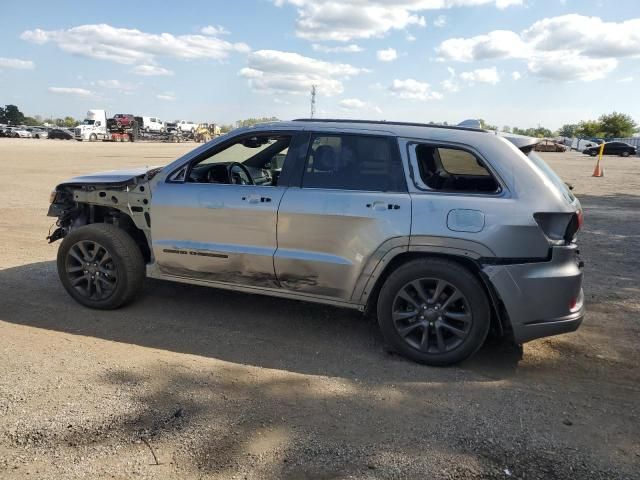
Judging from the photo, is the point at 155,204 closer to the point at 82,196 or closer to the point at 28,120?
the point at 82,196

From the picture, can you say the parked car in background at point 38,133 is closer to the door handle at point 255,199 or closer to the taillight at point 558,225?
the door handle at point 255,199

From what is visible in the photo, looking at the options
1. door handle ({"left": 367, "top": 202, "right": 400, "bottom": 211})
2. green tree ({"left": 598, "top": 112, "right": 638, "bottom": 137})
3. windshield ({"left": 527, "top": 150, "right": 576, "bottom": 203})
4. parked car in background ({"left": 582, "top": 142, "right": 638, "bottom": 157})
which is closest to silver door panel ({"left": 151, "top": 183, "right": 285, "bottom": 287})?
door handle ({"left": 367, "top": 202, "right": 400, "bottom": 211})

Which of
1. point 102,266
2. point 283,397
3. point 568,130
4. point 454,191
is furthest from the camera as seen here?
point 568,130

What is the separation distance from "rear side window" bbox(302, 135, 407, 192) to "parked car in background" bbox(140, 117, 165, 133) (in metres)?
69.0

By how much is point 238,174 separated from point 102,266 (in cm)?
151

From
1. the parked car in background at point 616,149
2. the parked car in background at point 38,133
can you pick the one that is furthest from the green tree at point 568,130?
the parked car in background at point 38,133

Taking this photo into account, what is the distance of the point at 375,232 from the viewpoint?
394 centimetres

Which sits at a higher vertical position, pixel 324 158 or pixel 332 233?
pixel 324 158

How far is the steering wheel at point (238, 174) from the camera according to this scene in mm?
4766

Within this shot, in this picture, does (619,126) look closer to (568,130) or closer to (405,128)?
(568,130)

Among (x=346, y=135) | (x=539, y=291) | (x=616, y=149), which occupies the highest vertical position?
(x=616, y=149)

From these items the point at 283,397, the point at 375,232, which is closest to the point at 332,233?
the point at 375,232

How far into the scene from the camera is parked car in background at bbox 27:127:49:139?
64.7 meters

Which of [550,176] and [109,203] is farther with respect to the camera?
[109,203]
